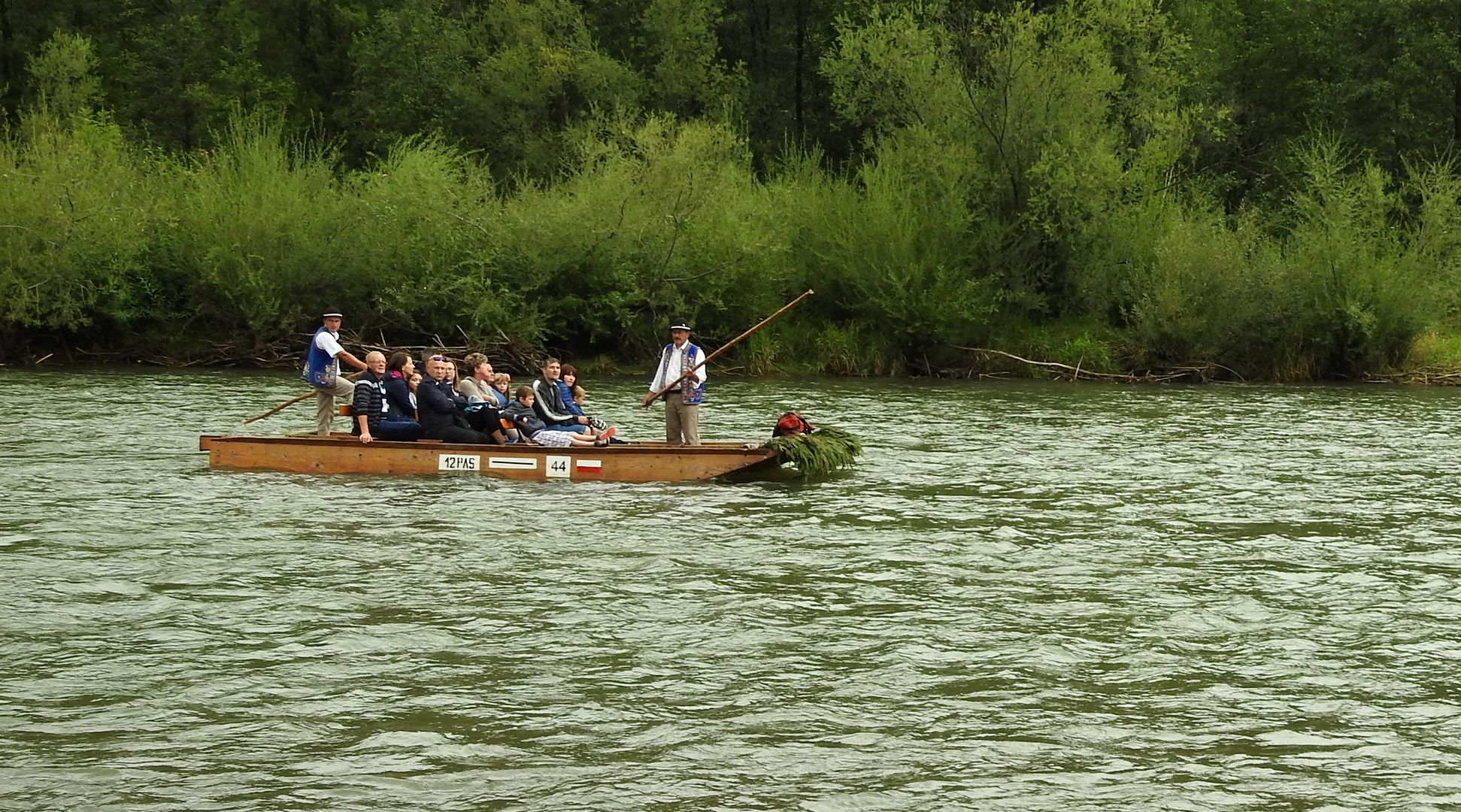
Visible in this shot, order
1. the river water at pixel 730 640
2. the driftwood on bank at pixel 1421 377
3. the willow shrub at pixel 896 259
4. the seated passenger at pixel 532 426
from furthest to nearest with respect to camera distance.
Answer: the willow shrub at pixel 896 259
the driftwood on bank at pixel 1421 377
the seated passenger at pixel 532 426
the river water at pixel 730 640

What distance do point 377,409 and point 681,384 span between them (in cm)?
378

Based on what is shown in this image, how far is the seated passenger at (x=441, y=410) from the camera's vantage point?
67.2 feet

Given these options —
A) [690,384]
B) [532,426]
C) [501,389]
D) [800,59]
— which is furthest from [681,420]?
[800,59]

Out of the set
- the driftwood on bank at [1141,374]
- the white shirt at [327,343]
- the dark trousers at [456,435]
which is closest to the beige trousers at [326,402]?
the white shirt at [327,343]

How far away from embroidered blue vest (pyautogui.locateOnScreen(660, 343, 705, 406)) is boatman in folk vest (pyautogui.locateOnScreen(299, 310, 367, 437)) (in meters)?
4.10

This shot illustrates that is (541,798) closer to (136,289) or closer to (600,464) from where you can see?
(600,464)

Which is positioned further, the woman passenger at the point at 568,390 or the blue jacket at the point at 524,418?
the woman passenger at the point at 568,390

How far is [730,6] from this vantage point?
7088cm

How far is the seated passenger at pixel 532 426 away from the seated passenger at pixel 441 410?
1.14ft

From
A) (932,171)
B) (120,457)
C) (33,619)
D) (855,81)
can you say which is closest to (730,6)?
(855,81)

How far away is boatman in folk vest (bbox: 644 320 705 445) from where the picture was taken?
845 inches

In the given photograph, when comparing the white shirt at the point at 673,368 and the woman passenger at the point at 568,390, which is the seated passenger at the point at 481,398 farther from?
the white shirt at the point at 673,368

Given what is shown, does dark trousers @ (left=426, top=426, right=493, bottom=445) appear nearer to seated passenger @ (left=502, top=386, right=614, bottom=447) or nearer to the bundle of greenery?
seated passenger @ (left=502, top=386, right=614, bottom=447)

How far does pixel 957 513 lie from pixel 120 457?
11.2m
